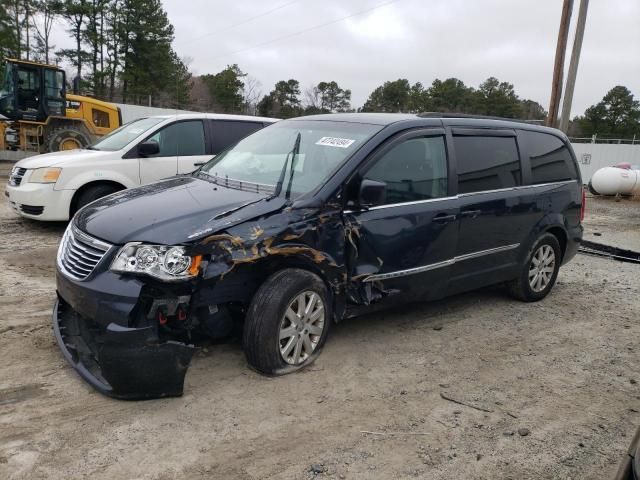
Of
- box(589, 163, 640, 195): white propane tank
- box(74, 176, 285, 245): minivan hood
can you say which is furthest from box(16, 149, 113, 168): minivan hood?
box(589, 163, 640, 195): white propane tank

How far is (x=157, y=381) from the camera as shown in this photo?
10.4 feet

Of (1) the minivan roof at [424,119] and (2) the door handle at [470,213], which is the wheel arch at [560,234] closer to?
(1) the minivan roof at [424,119]

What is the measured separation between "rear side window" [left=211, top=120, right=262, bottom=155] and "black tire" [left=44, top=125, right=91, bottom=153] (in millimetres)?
8087

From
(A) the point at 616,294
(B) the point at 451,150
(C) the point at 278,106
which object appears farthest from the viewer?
(C) the point at 278,106

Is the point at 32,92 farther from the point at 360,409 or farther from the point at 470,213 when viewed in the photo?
the point at 360,409

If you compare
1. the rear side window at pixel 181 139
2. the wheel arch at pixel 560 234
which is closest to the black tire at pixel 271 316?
the wheel arch at pixel 560 234

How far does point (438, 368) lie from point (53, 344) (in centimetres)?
290

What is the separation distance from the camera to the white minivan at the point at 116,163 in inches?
283

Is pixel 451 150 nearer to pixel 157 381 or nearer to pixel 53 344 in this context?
pixel 157 381

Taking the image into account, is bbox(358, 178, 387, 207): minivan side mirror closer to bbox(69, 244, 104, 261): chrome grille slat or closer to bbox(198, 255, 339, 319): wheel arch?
bbox(198, 255, 339, 319): wheel arch

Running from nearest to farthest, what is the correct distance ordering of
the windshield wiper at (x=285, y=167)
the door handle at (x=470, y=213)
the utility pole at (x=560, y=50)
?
the windshield wiper at (x=285, y=167) → the door handle at (x=470, y=213) → the utility pole at (x=560, y=50)

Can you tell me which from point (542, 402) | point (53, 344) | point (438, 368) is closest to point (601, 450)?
point (542, 402)

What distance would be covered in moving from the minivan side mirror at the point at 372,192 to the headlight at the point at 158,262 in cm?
125

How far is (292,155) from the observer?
425cm
